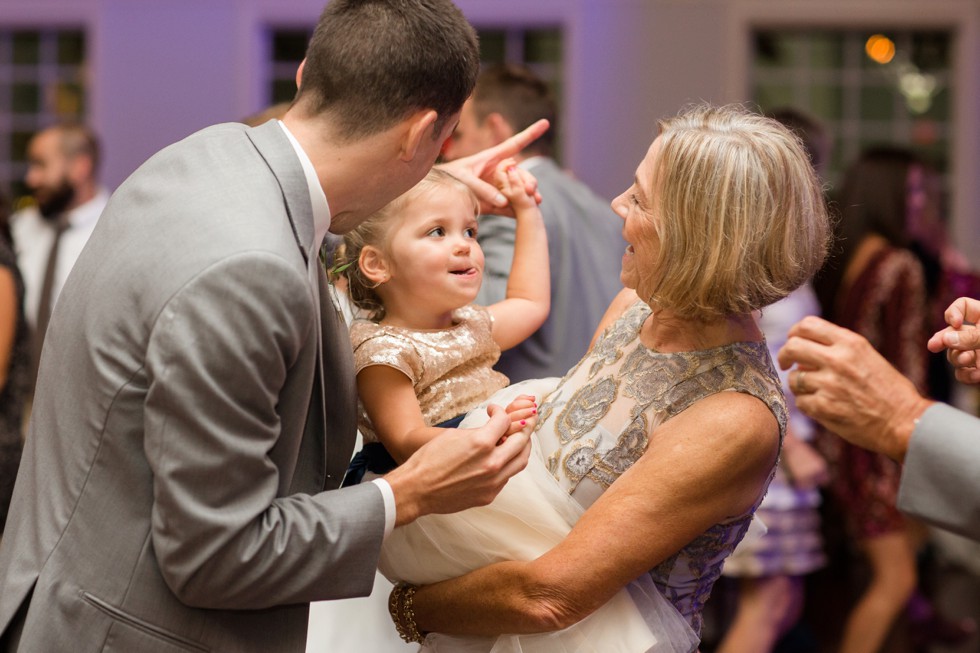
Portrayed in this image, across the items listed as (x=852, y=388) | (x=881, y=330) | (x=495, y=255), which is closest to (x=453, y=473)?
(x=852, y=388)

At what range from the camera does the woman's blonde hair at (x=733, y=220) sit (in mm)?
1815

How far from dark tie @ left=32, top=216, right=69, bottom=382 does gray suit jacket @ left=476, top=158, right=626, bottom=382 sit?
2.37 meters

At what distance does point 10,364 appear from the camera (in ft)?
11.7

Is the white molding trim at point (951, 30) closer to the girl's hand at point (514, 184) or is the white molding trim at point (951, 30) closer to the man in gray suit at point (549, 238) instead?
the man in gray suit at point (549, 238)

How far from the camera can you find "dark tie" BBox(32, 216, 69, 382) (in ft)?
15.9

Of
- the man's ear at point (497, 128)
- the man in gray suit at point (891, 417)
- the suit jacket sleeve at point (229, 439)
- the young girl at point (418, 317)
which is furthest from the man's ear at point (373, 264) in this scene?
the man's ear at point (497, 128)

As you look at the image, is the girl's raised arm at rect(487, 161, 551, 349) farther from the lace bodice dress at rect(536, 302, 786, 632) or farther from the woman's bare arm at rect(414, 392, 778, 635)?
the woman's bare arm at rect(414, 392, 778, 635)

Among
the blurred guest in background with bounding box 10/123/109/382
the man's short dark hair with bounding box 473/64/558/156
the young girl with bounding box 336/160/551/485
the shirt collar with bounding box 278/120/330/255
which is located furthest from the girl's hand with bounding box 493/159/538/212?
the blurred guest in background with bounding box 10/123/109/382

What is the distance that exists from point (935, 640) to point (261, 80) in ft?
19.4

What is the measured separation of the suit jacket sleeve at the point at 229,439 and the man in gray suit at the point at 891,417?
70 cm

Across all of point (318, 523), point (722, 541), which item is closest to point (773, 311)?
point (722, 541)

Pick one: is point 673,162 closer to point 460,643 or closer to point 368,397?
point 368,397

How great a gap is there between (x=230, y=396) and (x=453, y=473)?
36cm

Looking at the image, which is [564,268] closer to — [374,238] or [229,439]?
[374,238]
